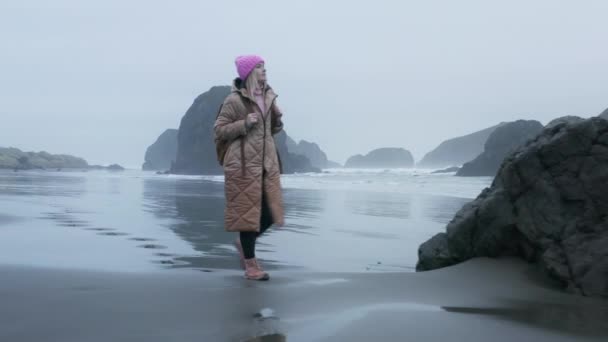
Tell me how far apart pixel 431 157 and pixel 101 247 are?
265 feet

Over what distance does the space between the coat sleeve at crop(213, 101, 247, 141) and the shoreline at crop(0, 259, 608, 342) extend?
3.87 feet

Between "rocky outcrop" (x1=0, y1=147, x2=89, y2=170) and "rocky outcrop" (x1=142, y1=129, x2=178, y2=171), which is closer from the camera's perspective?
"rocky outcrop" (x1=0, y1=147, x2=89, y2=170)

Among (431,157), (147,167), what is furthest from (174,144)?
(431,157)

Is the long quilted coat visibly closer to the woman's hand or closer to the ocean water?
the woman's hand

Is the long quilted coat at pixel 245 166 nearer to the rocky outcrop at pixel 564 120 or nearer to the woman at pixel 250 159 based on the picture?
the woman at pixel 250 159

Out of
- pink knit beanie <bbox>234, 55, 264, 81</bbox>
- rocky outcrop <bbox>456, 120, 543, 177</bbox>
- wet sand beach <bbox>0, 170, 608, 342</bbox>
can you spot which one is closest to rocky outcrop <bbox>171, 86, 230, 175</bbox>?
rocky outcrop <bbox>456, 120, 543, 177</bbox>

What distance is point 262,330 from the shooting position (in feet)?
9.18

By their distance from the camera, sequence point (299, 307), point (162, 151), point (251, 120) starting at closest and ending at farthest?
1. point (299, 307)
2. point (251, 120)
3. point (162, 151)

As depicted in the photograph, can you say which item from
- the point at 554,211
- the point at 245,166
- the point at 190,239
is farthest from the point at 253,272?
the point at 190,239

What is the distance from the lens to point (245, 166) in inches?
163

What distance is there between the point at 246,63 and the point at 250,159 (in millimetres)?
835

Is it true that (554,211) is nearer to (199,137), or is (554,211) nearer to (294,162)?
(294,162)

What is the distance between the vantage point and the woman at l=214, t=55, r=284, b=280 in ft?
13.6

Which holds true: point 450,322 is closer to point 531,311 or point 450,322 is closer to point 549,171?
point 531,311
